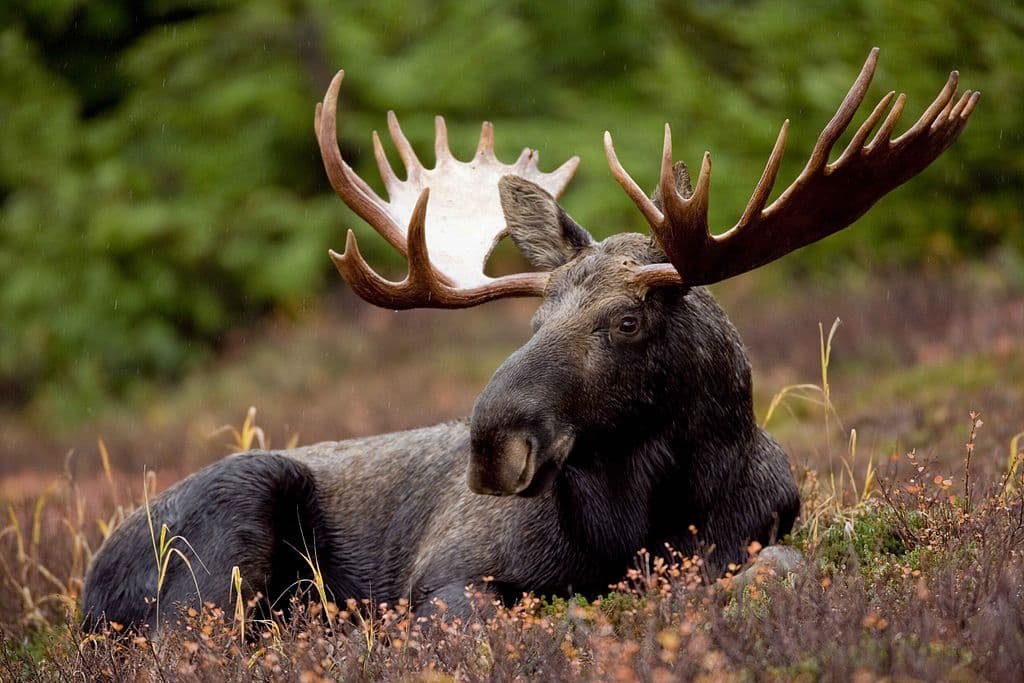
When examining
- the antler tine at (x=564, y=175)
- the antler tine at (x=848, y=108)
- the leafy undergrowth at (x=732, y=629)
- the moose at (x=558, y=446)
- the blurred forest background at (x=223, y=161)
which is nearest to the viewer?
the leafy undergrowth at (x=732, y=629)

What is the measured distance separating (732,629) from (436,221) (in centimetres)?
285

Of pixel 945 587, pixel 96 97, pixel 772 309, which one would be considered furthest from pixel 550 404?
pixel 96 97

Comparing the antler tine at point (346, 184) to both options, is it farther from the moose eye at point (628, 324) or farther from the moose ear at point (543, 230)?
the moose eye at point (628, 324)

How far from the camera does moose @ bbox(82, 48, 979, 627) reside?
14.3 ft

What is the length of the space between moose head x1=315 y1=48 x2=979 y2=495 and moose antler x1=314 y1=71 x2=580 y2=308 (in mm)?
12

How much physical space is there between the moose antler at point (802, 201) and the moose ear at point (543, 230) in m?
0.57

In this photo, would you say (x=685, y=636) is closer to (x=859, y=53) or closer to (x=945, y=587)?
(x=945, y=587)

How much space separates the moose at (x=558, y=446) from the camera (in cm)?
436

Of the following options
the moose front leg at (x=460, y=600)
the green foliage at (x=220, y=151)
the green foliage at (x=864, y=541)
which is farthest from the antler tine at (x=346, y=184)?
the green foliage at (x=220, y=151)

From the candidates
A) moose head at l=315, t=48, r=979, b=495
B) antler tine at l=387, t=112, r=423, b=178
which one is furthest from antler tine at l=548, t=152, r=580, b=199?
moose head at l=315, t=48, r=979, b=495

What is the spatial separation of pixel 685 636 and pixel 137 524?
276 centimetres

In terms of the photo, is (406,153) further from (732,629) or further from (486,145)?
(732,629)

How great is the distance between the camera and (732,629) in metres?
3.41

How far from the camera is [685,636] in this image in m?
3.44
